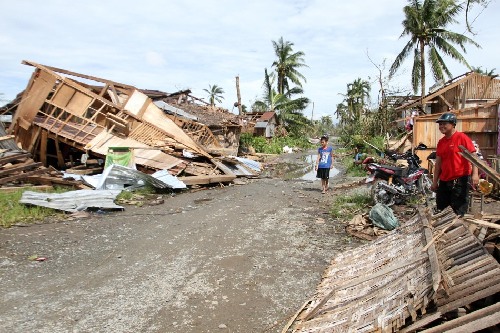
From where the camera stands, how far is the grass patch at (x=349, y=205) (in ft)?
24.6

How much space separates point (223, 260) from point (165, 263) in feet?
2.66

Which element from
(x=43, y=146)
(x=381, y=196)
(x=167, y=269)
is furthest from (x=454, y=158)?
(x=43, y=146)

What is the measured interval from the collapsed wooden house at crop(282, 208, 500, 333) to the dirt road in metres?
0.56

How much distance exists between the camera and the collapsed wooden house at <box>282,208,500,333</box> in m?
2.43

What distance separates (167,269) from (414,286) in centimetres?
323

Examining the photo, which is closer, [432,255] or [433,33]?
[432,255]

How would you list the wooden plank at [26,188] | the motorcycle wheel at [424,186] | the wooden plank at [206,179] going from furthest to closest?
the wooden plank at [206,179] < the wooden plank at [26,188] < the motorcycle wheel at [424,186]

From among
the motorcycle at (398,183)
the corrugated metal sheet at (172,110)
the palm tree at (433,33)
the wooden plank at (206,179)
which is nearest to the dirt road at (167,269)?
the motorcycle at (398,183)

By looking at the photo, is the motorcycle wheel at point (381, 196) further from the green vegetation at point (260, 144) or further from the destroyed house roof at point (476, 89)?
the green vegetation at point (260, 144)

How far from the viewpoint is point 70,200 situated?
812 centimetres

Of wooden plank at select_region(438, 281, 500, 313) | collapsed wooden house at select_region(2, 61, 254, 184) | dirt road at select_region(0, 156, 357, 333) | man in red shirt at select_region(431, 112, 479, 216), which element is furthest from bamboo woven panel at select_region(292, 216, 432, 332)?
collapsed wooden house at select_region(2, 61, 254, 184)

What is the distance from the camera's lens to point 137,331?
134 inches

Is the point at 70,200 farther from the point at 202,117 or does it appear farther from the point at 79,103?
the point at 202,117

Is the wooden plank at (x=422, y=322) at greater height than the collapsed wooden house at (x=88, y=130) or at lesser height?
lesser
